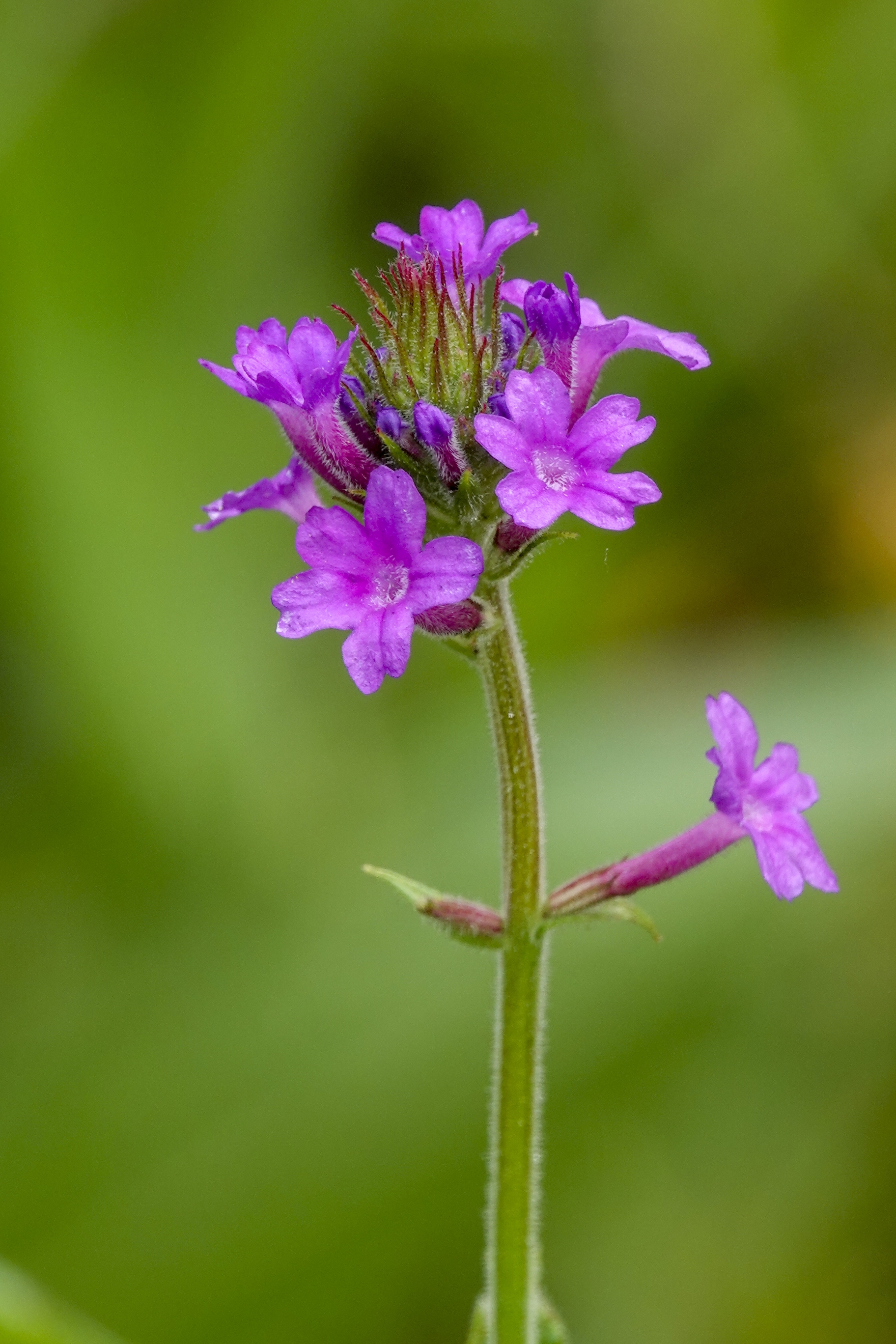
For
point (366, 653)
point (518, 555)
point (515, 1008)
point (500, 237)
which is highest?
point (500, 237)

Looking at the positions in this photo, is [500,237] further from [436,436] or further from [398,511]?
[398,511]

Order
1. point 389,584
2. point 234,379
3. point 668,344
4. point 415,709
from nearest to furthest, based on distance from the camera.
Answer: point 389,584
point 234,379
point 668,344
point 415,709

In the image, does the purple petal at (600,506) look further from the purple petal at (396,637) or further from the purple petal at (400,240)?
the purple petal at (400,240)

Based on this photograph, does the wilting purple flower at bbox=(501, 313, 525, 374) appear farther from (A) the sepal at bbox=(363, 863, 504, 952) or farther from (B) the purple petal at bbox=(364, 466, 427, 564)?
(A) the sepal at bbox=(363, 863, 504, 952)

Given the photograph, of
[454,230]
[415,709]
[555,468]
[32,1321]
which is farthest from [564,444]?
[415,709]

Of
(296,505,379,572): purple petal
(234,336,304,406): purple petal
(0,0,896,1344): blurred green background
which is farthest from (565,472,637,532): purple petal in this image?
(0,0,896,1344): blurred green background

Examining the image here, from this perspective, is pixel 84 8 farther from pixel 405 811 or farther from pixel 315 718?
pixel 405 811
